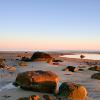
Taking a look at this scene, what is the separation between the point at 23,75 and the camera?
15.1 meters

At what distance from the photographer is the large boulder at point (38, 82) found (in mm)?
14438

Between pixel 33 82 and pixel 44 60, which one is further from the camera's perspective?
pixel 44 60

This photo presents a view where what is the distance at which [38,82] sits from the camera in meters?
14.7

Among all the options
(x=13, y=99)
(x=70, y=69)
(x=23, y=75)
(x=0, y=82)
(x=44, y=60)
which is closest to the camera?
(x=13, y=99)

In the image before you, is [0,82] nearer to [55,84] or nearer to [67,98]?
[55,84]

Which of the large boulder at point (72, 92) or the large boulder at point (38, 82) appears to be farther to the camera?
the large boulder at point (38, 82)

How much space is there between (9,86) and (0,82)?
75.3 inches

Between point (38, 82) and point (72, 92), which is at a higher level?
point (38, 82)

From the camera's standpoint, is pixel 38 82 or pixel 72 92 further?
pixel 38 82

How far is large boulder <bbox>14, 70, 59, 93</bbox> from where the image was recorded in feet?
47.4

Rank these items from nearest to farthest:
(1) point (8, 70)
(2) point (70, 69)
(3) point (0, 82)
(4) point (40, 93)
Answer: (4) point (40, 93)
(3) point (0, 82)
(1) point (8, 70)
(2) point (70, 69)

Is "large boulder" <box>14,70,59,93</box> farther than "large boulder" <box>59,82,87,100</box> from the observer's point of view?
Yes

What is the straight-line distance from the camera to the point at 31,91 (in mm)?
14500

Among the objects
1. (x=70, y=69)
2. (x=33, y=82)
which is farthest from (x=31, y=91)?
(x=70, y=69)
